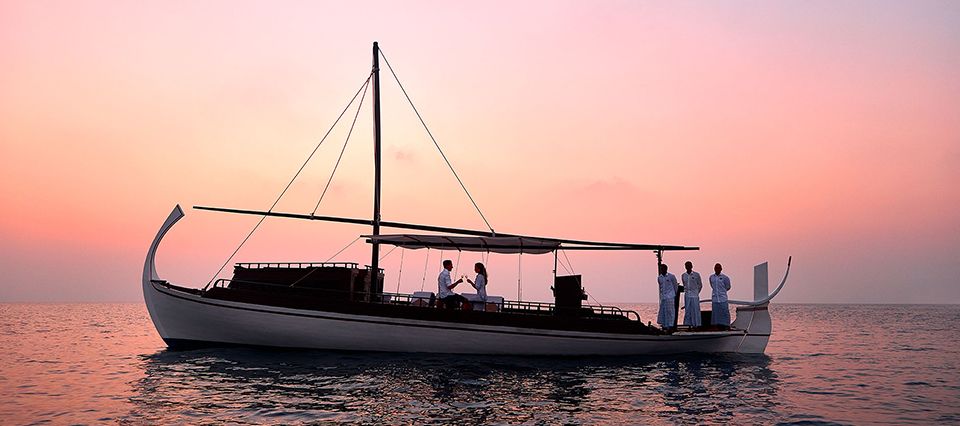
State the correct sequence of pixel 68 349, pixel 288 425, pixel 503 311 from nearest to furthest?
pixel 288 425, pixel 503 311, pixel 68 349

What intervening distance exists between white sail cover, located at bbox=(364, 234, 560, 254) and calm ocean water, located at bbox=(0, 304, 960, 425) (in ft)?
11.4

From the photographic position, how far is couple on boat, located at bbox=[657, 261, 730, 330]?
18.1 metres

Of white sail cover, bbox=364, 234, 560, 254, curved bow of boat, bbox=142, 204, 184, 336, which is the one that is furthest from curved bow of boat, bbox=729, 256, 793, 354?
curved bow of boat, bbox=142, 204, 184, 336

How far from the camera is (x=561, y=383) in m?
13.1

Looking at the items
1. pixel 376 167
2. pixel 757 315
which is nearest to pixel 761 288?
pixel 757 315

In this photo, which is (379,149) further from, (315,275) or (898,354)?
(898,354)

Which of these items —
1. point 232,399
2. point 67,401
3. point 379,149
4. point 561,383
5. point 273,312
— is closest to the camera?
point 232,399

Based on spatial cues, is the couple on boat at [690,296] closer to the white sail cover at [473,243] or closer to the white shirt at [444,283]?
the white sail cover at [473,243]

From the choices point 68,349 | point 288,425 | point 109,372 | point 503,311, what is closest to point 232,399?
point 288,425

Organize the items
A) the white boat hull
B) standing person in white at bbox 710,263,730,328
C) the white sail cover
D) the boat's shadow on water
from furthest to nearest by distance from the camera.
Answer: standing person in white at bbox 710,263,730,328
the white sail cover
the white boat hull
the boat's shadow on water

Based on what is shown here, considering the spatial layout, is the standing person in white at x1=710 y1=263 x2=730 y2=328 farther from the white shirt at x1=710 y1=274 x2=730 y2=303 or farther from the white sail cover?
the white sail cover

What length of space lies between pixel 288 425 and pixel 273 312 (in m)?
8.50

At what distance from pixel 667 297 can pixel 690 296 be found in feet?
3.89

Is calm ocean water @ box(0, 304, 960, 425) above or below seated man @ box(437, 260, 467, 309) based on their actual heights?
below
